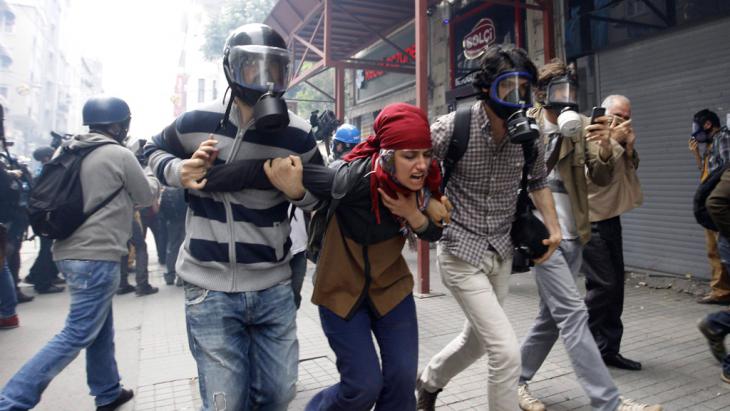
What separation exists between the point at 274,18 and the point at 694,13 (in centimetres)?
909

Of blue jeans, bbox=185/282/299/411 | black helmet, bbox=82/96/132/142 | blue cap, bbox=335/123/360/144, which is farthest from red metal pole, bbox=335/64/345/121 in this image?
blue jeans, bbox=185/282/299/411

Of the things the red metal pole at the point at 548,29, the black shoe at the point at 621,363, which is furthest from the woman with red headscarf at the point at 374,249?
the red metal pole at the point at 548,29

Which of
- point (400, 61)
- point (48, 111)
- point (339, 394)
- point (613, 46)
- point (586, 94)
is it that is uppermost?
point (48, 111)

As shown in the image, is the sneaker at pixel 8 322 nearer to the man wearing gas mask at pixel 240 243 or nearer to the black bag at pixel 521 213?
the man wearing gas mask at pixel 240 243

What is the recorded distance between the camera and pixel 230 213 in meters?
2.04

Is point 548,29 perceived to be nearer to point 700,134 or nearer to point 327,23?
point 700,134

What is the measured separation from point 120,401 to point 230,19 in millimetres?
25369

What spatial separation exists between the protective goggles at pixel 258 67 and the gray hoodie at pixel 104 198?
172 cm

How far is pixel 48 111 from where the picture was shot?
59719mm

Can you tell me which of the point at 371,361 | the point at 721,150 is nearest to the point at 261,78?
the point at 371,361

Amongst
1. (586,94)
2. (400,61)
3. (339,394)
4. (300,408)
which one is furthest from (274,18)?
(339,394)

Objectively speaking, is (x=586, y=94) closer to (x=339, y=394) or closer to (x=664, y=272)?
(x=664, y=272)

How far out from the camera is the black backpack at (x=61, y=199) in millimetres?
3121

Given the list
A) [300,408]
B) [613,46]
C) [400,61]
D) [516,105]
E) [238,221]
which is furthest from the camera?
[400,61]
